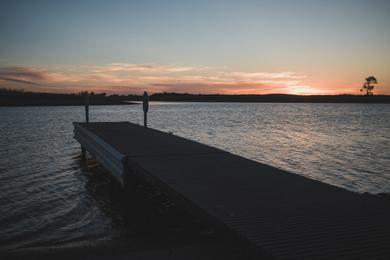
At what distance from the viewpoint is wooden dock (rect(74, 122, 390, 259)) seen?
435cm

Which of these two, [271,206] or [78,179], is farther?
[78,179]

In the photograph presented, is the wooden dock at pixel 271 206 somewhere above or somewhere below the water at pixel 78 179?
above

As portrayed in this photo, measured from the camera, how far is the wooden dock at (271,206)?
4.35 m

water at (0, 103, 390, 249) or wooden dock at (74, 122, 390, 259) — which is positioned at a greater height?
wooden dock at (74, 122, 390, 259)

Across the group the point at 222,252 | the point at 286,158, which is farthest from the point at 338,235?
the point at 286,158

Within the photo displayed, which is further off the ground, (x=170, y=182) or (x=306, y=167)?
(x=170, y=182)

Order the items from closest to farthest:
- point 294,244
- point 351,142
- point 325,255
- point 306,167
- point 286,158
Answer: point 325,255
point 294,244
point 306,167
point 286,158
point 351,142

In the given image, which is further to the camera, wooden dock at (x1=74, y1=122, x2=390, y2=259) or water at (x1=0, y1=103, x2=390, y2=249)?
water at (x1=0, y1=103, x2=390, y2=249)

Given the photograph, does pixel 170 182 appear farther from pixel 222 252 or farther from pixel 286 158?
pixel 286 158

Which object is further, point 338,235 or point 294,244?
point 338,235

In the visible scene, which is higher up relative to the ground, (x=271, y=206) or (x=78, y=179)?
(x=271, y=206)

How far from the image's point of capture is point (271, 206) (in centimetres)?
586

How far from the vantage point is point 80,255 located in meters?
6.60

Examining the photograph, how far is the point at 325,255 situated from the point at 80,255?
445 centimetres
